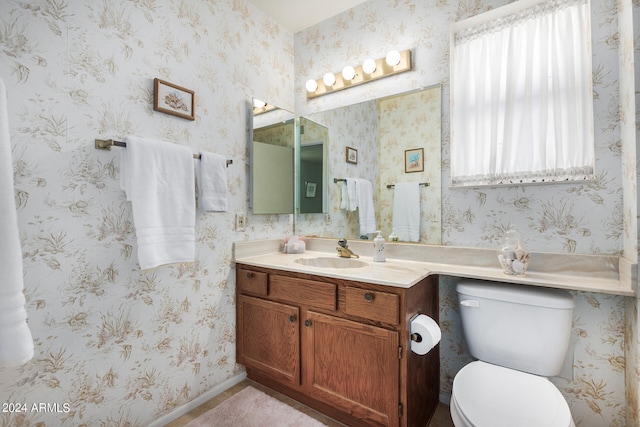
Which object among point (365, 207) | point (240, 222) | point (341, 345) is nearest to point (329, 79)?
point (365, 207)

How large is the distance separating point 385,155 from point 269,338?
54.2 inches

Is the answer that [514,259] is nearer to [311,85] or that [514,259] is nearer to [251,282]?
[251,282]

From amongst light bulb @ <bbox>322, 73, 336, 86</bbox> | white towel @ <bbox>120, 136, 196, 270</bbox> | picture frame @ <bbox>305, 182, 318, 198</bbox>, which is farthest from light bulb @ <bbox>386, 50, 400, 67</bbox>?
white towel @ <bbox>120, 136, 196, 270</bbox>

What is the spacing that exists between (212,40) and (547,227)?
219cm

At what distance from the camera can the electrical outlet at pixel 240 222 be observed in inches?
79.3

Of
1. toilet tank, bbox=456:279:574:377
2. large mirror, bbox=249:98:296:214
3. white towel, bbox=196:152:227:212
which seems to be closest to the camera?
toilet tank, bbox=456:279:574:377

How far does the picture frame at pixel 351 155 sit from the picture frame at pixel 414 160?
0.37m

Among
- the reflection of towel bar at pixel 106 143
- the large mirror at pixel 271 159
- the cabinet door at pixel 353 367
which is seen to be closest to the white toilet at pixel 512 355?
the cabinet door at pixel 353 367

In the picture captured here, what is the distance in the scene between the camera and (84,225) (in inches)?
52.1

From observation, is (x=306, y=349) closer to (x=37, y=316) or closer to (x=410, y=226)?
(x=410, y=226)

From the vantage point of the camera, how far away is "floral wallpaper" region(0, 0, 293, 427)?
3.88 feet

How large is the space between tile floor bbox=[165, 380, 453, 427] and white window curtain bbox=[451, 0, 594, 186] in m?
1.31

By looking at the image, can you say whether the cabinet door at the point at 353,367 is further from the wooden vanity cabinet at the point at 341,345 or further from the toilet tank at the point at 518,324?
the toilet tank at the point at 518,324

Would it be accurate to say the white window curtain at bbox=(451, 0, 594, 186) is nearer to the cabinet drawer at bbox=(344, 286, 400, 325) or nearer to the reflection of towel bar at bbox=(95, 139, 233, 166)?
the cabinet drawer at bbox=(344, 286, 400, 325)
